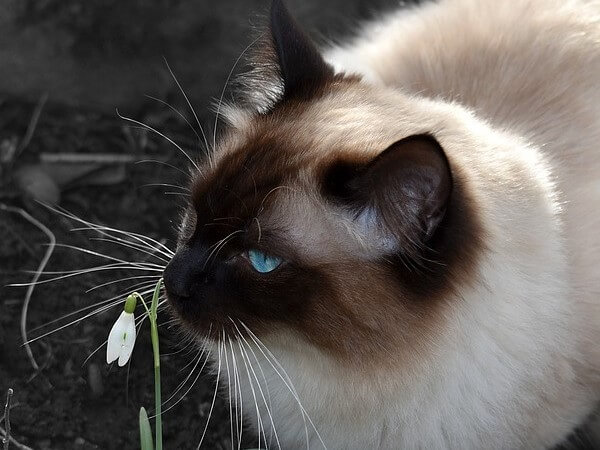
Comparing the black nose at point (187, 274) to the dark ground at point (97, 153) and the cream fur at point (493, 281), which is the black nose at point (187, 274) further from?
the dark ground at point (97, 153)

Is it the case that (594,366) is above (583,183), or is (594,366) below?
below

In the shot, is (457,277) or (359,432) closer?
(457,277)

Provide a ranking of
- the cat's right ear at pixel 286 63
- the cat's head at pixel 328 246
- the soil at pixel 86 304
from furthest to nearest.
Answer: the soil at pixel 86 304 → the cat's right ear at pixel 286 63 → the cat's head at pixel 328 246

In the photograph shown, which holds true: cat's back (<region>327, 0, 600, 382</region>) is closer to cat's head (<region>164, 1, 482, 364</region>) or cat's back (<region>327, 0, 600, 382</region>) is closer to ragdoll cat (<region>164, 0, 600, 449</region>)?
ragdoll cat (<region>164, 0, 600, 449</region>)

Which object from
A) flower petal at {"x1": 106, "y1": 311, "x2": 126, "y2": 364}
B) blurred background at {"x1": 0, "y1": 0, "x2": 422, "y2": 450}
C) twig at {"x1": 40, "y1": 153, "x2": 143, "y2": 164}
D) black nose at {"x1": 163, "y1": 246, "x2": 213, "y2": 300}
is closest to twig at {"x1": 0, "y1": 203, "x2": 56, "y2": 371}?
blurred background at {"x1": 0, "y1": 0, "x2": 422, "y2": 450}

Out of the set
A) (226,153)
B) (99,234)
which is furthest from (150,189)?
(226,153)

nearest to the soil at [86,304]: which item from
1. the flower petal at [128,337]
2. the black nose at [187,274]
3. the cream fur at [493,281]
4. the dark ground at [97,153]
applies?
the dark ground at [97,153]

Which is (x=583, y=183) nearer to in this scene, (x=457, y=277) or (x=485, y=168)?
(x=485, y=168)
